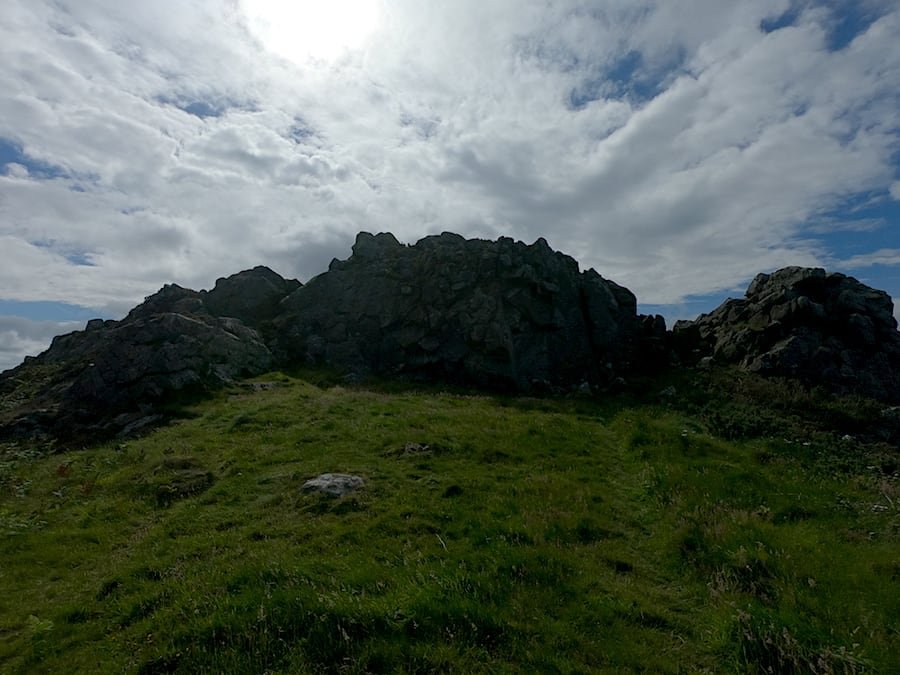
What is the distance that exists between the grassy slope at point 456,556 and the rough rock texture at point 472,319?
1864cm

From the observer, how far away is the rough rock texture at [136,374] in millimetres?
32000

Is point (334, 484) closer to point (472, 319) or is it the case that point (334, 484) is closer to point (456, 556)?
point (456, 556)

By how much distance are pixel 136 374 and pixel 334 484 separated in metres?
26.1

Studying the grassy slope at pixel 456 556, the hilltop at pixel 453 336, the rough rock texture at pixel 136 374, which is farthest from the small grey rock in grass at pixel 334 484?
the rough rock texture at pixel 136 374

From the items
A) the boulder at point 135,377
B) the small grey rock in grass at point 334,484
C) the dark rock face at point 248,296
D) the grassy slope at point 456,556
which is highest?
the dark rock face at point 248,296

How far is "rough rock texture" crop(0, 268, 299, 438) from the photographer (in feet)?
105

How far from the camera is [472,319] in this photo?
145 ft

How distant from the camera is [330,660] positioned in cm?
780

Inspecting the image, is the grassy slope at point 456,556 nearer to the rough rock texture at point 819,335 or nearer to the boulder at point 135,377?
the boulder at point 135,377

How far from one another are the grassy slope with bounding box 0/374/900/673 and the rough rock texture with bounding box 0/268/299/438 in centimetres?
809

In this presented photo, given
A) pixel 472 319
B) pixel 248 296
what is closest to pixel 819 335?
pixel 472 319

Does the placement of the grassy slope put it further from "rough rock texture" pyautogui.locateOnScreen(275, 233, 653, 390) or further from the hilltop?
"rough rock texture" pyautogui.locateOnScreen(275, 233, 653, 390)

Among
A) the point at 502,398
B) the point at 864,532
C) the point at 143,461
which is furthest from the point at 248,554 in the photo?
the point at 502,398

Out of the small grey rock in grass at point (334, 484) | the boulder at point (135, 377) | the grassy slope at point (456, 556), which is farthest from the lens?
the boulder at point (135, 377)
